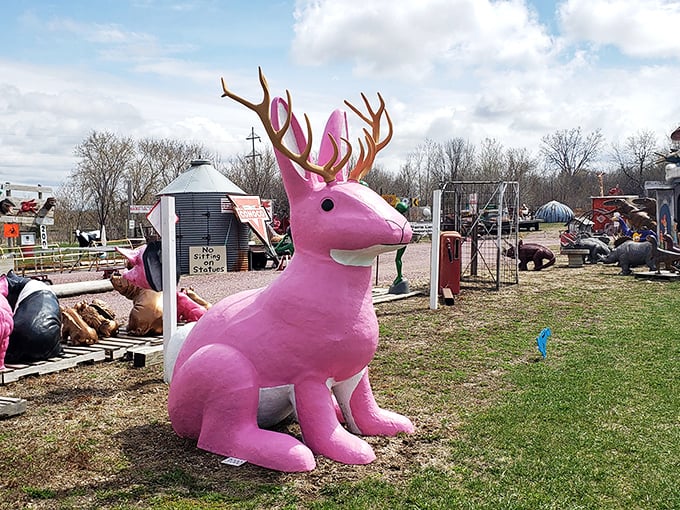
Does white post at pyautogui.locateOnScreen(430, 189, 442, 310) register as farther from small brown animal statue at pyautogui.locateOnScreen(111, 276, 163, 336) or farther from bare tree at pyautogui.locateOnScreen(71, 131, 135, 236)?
bare tree at pyautogui.locateOnScreen(71, 131, 135, 236)

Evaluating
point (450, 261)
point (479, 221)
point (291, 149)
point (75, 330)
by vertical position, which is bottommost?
point (75, 330)

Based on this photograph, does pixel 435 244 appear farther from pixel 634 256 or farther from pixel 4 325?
pixel 634 256

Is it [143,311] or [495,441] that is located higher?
[143,311]

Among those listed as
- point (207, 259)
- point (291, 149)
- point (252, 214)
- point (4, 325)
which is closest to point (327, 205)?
point (291, 149)

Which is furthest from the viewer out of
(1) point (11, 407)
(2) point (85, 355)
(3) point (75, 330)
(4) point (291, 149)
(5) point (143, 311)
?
(5) point (143, 311)

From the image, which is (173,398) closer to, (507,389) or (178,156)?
(507,389)

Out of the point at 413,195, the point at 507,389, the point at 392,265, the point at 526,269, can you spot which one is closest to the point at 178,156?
the point at 413,195

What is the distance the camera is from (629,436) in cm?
493

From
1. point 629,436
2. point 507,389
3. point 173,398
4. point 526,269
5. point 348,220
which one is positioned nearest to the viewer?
point 348,220

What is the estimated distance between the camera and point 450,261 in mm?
13297

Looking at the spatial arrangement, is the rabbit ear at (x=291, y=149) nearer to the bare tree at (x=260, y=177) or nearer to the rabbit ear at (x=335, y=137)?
the rabbit ear at (x=335, y=137)

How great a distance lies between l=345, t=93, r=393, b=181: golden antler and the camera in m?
4.58

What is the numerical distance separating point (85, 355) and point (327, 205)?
4.92m

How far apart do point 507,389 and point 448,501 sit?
110 inches
